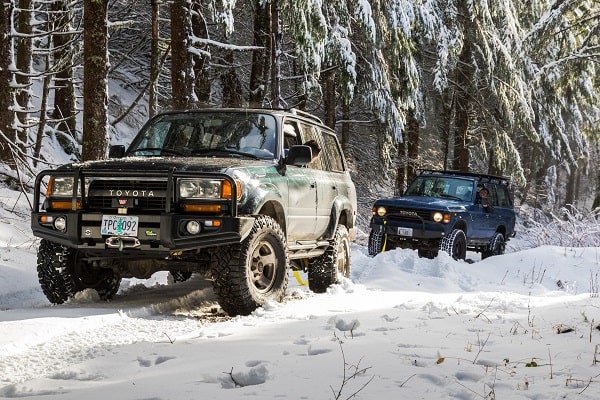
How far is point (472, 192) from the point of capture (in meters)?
13.8

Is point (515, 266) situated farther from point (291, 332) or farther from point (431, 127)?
point (431, 127)

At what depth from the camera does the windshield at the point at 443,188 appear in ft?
45.2

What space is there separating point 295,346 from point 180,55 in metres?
9.02

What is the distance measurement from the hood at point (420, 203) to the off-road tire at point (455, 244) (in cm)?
55

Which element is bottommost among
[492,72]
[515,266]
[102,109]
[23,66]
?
[515,266]

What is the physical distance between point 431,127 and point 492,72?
5326 mm

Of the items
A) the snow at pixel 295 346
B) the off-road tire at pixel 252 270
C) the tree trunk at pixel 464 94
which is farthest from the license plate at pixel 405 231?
the tree trunk at pixel 464 94

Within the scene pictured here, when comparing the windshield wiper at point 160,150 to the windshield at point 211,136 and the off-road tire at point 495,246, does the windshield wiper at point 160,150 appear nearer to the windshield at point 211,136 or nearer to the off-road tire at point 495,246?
the windshield at point 211,136

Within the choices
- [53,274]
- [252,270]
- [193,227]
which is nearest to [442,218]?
[252,270]

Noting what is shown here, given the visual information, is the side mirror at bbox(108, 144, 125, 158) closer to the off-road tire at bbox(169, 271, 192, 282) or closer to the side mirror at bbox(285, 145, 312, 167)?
the off-road tire at bbox(169, 271, 192, 282)

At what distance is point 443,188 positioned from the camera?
1395cm

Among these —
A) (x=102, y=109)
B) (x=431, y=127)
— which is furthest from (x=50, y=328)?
(x=431, y=127)

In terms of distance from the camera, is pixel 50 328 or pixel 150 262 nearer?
pixel 50 328

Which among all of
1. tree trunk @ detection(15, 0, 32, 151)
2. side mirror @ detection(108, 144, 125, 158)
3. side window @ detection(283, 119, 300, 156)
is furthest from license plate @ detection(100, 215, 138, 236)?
tree trunk @ detection(15, 0, 32, 151)
